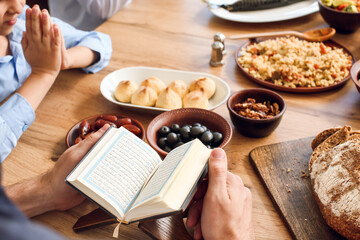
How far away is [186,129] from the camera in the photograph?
0.96m

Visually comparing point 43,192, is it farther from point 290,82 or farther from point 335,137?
point 290,82

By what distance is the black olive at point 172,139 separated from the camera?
3.07 ft

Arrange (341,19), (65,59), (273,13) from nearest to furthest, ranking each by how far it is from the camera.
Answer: (65,59)
(341,19)
(273,13)

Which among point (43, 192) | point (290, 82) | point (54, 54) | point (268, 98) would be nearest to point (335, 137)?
point (268, 98)

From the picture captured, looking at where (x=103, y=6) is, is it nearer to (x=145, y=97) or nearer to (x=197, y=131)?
(x=145, y=97)

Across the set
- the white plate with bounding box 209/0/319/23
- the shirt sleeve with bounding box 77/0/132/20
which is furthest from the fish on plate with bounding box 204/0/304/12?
the shirt sleeve with bounding box 77/0/132/20

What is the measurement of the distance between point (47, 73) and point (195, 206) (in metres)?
0.79

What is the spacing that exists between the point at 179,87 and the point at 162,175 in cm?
52

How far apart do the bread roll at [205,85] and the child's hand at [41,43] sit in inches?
19.3

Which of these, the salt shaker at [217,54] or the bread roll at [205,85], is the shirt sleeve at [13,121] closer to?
the bread roll at [205,85]

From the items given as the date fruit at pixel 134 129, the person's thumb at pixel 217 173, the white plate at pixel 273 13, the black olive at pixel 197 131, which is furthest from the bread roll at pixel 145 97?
the white plate at pixel 273 13

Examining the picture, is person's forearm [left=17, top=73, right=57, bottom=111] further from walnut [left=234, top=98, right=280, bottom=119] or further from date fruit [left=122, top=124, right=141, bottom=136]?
walnut [left=234, top=98, right=280, bottom=119]

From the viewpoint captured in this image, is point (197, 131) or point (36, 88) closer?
point (197, 131)

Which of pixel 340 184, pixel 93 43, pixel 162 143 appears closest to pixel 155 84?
pixel 162 143
